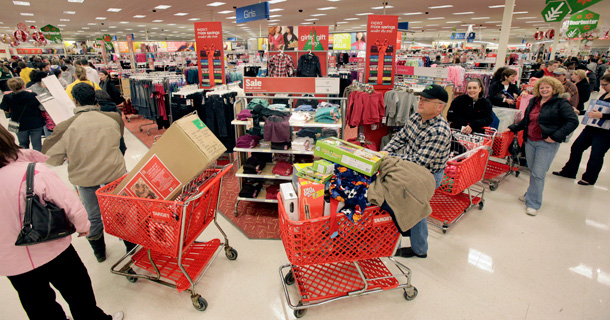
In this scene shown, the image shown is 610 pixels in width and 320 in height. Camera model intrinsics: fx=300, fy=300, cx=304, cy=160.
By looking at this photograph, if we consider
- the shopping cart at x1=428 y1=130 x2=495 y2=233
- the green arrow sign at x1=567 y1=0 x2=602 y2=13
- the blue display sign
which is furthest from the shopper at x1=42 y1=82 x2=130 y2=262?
the green arrow sign at x1=567 y1=0 x2=602 y2=13

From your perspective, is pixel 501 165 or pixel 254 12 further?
pixel 254 12

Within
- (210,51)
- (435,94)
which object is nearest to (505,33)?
(435,94)

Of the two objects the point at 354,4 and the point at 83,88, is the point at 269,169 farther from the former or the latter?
the point at 354,4

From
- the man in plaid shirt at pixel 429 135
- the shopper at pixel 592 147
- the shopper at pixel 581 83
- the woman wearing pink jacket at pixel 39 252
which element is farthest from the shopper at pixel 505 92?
the woman wearing pink jacket at pixel 39 252

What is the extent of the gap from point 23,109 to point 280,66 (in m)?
5.23

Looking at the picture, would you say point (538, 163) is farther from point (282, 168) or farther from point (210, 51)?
point (210, 51)

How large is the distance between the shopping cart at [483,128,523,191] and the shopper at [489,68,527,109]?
82cm

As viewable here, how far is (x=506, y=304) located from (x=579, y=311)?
57 cm

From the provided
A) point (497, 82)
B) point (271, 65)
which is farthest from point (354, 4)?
point (497, 82)

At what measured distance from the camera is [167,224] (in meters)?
2.35

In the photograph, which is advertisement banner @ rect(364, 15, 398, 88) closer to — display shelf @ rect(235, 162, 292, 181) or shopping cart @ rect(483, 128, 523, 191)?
shopping cart @ rect(483, 128, 523, 191)

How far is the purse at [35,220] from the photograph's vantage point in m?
1.64

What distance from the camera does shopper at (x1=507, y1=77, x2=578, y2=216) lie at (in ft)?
11.7

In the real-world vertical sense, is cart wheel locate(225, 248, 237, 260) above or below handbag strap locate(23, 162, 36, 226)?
below
